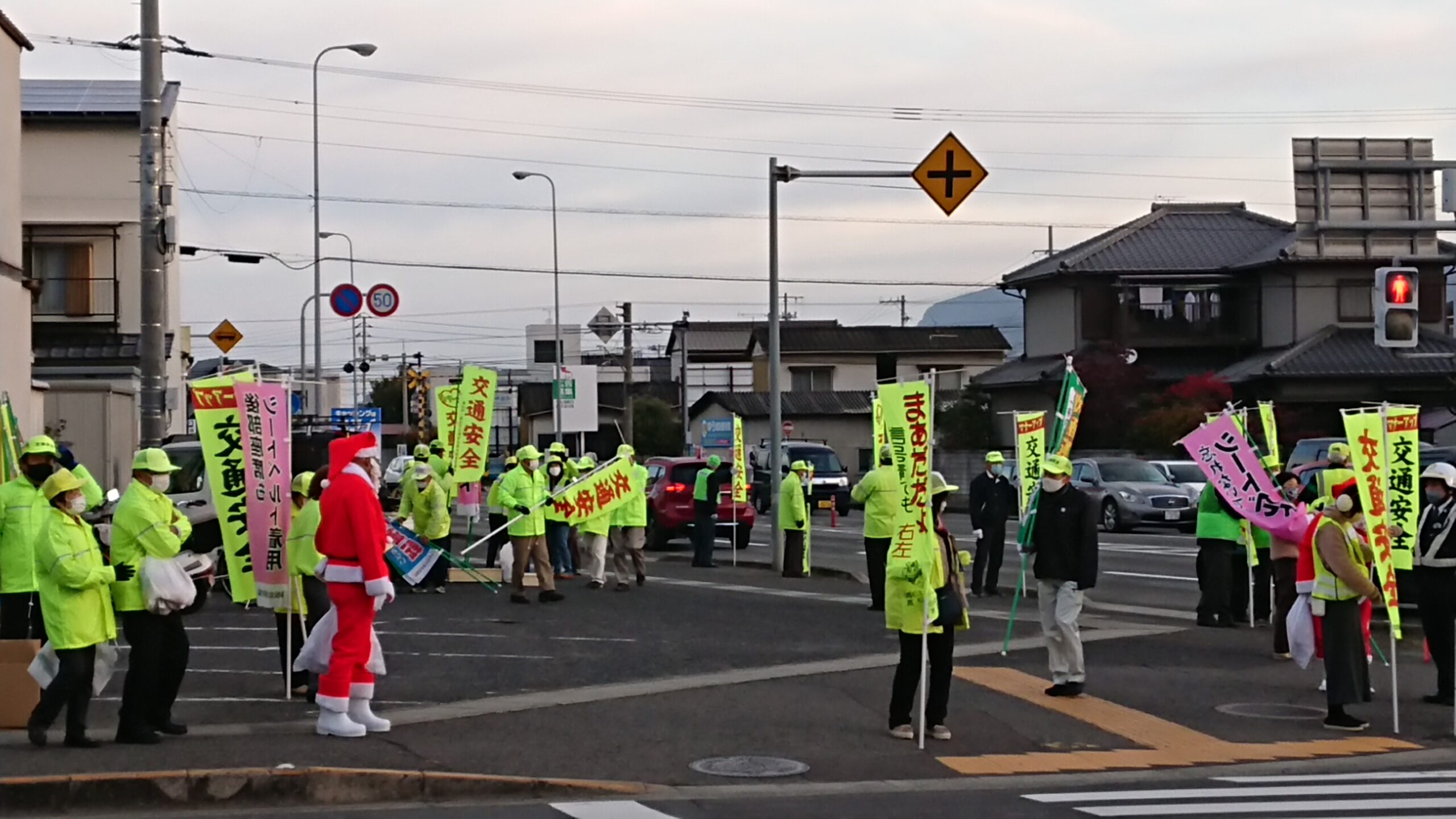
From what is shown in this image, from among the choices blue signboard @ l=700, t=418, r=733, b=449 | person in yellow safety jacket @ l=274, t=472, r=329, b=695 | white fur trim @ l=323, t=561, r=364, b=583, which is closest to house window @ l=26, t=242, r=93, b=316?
blue signboard @ l=700, t=418, r=733, b=449

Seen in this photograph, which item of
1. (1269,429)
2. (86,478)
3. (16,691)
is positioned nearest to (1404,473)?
(1269,429)

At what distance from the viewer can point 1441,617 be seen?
12992 millimetres

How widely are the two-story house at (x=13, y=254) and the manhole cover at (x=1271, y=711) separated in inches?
680

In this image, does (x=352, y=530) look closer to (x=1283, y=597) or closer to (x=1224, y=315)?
(x=1283, y=597)

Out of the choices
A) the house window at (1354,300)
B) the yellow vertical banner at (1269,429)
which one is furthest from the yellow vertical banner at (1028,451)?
the house window at (1354,300)

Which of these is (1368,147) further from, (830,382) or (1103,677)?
(830,382)

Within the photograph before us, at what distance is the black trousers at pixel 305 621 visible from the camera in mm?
12219

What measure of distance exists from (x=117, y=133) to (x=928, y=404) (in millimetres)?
34788

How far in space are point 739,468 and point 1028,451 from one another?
9.01 m

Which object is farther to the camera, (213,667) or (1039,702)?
(213,667)

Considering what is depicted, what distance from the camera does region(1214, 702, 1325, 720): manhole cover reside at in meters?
12.6

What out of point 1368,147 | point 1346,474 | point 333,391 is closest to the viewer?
point 1346,474

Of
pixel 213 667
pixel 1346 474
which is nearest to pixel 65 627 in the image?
pixel 213 667

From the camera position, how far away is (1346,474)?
1375cm
